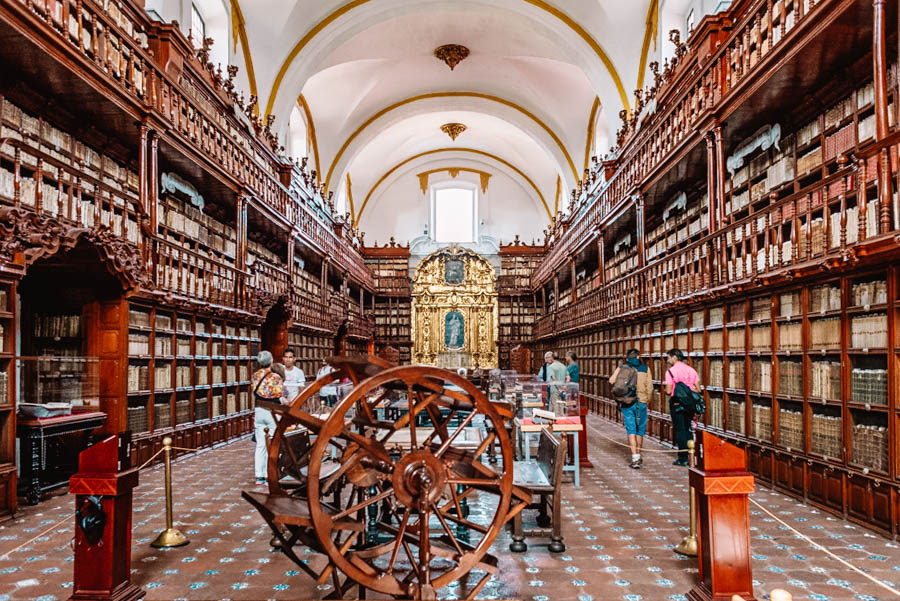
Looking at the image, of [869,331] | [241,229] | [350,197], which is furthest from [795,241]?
[350,197]

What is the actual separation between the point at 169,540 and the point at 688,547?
12.2 ft

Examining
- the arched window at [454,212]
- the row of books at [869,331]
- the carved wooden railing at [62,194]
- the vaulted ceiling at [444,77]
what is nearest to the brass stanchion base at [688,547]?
the row of books at [869,331]

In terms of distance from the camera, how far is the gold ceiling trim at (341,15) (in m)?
15.8

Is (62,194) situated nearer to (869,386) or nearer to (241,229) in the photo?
(241,229)

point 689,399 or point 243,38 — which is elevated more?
point 243,38

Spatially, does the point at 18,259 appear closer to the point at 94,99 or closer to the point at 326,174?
the point at 94,99

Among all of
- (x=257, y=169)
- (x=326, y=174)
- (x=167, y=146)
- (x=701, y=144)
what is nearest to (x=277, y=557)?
(x=167, y=146)

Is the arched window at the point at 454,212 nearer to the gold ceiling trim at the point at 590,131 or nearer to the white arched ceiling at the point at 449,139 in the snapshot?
the white arched ceiling at the point at 449,139

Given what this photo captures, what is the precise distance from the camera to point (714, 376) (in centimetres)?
838

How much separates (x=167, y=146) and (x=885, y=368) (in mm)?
8900

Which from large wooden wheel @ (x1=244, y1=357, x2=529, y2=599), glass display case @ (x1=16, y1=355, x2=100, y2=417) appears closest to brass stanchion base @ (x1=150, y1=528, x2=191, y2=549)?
large wooden wheel @ (x1=244, y1=357, x2=529, y2=599)

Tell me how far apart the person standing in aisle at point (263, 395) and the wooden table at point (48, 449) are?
6.12 ft

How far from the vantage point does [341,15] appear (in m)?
16.5

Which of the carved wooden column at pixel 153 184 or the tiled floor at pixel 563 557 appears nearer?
the tiled floor at pixel 563 557
